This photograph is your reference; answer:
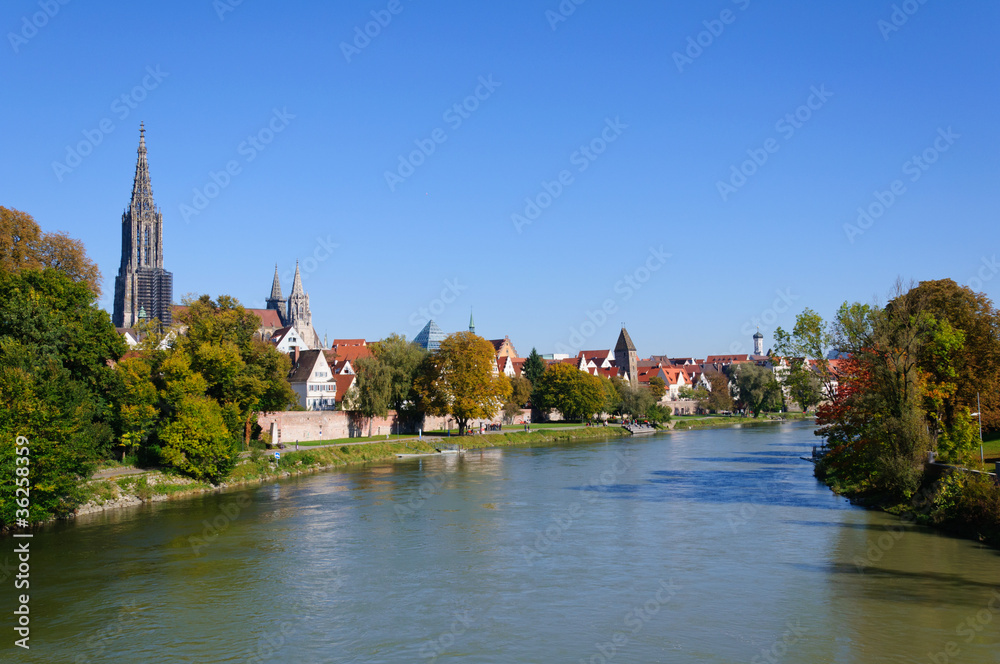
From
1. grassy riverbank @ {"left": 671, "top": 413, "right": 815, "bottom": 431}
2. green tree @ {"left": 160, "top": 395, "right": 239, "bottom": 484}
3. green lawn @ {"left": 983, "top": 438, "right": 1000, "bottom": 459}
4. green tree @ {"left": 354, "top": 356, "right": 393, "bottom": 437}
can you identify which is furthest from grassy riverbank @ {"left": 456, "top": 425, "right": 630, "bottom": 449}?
green lawn @ {"left": 983, "top": 438, "right": 1000, "bottom": 459}

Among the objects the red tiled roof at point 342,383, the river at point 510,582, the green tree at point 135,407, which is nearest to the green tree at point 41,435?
the river at point 510,582

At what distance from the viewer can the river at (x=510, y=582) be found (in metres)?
15.6

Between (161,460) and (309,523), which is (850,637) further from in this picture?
(161,460)

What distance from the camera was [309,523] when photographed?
92.8 ft

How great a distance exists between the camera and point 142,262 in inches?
5172

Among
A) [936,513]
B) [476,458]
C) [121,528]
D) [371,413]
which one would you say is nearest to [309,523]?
[121,528]

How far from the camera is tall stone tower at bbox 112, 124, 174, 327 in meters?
128

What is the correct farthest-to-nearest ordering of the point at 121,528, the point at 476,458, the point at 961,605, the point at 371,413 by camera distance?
the point at 371,413 → the point at 476,458 → the point at 121,528 → the point at 961,605

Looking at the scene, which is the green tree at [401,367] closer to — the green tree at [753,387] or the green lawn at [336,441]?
the green lawn at [336,441]

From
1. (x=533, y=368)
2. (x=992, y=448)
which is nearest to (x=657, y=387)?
(x=533, y=368)

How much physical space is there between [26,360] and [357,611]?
18855 millimetres

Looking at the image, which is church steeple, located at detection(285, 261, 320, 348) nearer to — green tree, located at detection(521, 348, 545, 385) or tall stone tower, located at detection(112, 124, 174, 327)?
tall stone tower, located at detection(112, 124, 174, 327)

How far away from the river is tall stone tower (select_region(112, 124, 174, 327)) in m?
105

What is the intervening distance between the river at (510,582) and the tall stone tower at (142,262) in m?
105
